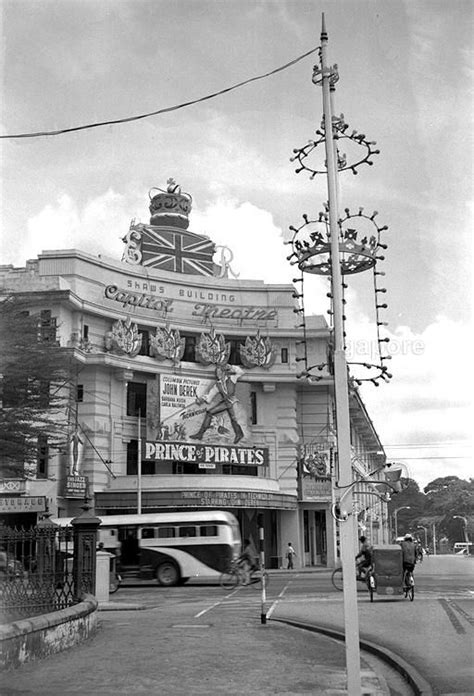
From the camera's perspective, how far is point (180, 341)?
4862 centimetres

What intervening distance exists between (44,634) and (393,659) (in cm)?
500

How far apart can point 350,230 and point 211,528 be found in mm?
27779

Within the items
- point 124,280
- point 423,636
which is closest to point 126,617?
point 423,636

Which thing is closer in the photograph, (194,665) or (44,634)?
(194,665)

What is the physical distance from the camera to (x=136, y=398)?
160 ft

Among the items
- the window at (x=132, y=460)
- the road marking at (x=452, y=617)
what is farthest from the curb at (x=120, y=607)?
the window at (x=132, y=460)

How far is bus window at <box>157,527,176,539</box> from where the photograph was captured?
115ft

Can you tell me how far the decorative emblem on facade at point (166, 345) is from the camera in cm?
4806

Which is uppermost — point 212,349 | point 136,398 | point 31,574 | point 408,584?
point 212,349

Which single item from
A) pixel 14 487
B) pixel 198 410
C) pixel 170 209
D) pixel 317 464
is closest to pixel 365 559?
pixel 14 487

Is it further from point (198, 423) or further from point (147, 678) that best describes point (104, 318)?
point (147, 678)

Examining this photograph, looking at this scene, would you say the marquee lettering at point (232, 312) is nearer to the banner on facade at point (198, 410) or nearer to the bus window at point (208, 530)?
the banner on facade at point (198, 410)

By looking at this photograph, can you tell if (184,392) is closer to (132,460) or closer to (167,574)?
(132,460)

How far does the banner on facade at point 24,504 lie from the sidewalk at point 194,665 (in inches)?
996
